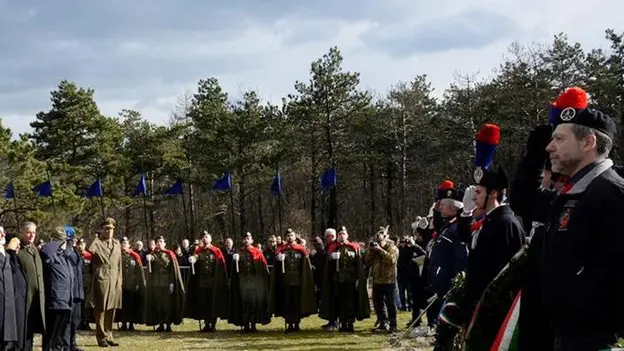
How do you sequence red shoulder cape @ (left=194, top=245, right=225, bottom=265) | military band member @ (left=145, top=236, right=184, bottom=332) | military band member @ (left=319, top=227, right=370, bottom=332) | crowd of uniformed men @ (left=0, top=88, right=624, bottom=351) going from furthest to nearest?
military band member @ (left=145, top=236, right=184, bottom=332) → red shoulder cape @ (left=194, top=245, right=225, bottom=265) → military band member @ (left=319, top=227, right=370, bottom=332) → crowd of uniformed men @ (left=0, top=88, right=624, bottom=351)

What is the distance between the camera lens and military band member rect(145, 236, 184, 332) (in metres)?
15.8

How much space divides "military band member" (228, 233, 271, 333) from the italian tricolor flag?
11.1m

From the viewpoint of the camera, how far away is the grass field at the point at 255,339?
12234 millimetres

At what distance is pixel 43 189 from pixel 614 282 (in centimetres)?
2921

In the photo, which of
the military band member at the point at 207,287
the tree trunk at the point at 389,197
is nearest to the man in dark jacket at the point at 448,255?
the military band member at the point at 207,287

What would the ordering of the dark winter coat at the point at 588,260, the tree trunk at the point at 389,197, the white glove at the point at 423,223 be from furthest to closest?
the tree trunk at the point at 389,197 < the white glove at the point at 423,223 < the dark winter coat at the point at 588,260

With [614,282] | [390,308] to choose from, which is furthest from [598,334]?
[390,308]

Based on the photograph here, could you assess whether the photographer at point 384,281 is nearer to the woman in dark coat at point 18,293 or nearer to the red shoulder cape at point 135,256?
the red shoulder cape at point 135,256

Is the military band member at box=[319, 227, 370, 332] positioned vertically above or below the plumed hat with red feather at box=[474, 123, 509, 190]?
below

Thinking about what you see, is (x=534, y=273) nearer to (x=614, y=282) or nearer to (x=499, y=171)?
(x=614, y=282)

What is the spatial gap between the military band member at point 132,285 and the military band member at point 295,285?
3.04 meters

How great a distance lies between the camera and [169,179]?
4434 centimetres

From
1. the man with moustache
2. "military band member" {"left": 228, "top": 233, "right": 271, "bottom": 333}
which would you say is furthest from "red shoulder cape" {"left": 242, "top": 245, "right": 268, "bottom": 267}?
the man with moustache

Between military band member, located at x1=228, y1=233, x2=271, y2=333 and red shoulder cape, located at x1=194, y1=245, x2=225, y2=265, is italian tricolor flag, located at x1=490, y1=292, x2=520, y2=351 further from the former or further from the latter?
red shoulder cape, located at x1=194, y1=245, x2=225, y2=265
